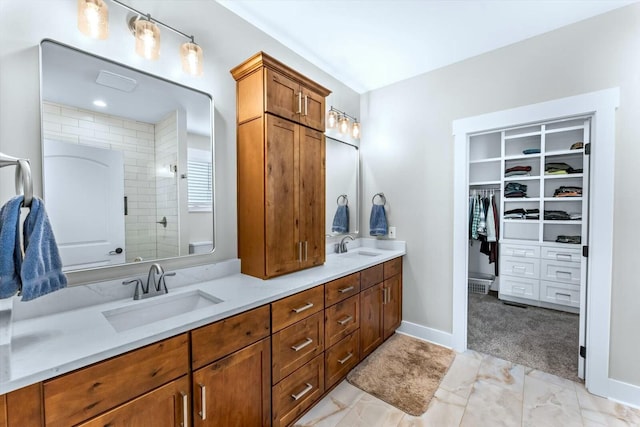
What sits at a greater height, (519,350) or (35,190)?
(35,190)

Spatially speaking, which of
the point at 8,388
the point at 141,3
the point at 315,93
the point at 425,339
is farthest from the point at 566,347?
the point at 141,3

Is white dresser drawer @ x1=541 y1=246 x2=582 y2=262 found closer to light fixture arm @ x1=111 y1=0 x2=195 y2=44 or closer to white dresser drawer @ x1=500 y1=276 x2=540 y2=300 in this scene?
white dresser drawer @ x1=500 y1=276 x2=540 y2=300

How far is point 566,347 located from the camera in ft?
8.29

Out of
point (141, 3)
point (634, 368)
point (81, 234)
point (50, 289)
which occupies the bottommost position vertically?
point (634, 368)

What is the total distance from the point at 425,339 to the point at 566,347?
4.15 ft

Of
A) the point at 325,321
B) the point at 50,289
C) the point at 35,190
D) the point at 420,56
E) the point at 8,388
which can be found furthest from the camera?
the point at 420,56

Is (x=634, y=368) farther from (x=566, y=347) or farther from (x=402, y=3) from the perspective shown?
(x=402, y=3)

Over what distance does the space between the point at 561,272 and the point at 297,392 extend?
3.56 metres

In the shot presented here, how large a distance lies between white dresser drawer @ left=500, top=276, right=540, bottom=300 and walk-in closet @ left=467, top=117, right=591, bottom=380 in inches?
0.4

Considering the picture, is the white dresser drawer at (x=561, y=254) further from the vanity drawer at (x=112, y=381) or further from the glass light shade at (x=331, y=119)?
the vanity drawer at (x=112, y=381)

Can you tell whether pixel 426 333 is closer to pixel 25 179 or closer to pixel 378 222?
pixel 378 222

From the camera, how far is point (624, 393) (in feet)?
6.00

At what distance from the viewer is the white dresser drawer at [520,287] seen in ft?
11.4

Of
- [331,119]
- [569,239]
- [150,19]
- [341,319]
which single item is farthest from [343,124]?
[569,239]
